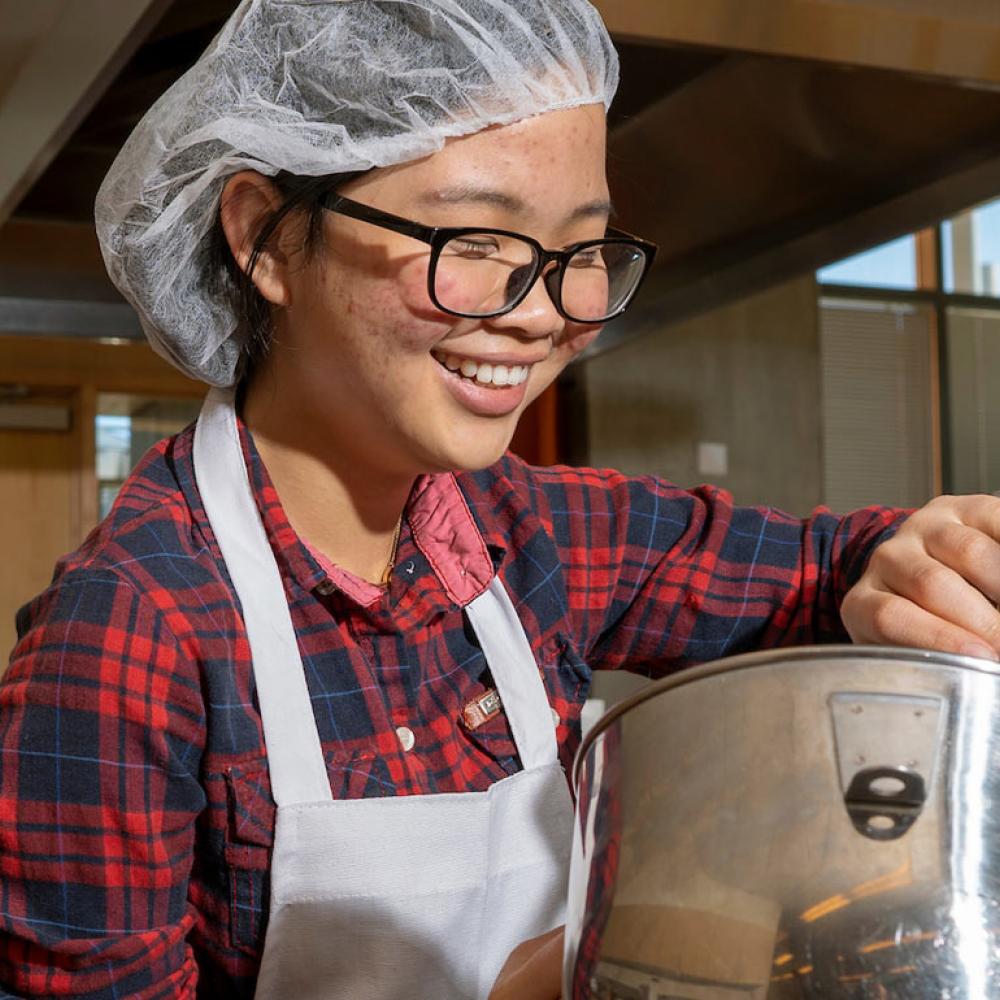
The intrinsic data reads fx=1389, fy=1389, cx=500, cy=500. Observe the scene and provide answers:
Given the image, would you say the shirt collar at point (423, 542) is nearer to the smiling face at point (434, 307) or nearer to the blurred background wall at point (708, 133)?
the smiling face at point (434, 307)

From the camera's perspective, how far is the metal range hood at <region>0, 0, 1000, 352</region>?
1.00 m

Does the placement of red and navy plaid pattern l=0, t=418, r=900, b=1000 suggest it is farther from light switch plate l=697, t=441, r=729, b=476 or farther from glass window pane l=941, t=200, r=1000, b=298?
glass window pane l=941, t=200, r=1000, b=298

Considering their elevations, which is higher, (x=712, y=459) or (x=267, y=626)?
(x=712, y=459)

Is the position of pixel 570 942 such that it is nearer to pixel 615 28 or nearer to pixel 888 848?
pixel 888 848

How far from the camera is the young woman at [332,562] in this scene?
25.8 inches

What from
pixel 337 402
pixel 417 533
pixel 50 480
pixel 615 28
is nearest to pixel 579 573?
pixel 417 533

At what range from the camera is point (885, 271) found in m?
5.00

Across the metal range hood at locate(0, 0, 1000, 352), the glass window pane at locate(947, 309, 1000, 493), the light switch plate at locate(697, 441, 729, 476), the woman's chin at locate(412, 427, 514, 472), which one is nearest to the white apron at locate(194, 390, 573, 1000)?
the woman's chin at locate(412, 427, 514, 472)

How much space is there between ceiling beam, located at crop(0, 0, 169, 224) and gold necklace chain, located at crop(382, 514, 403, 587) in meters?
0.37

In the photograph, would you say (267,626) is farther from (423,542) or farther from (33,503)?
(33,503)

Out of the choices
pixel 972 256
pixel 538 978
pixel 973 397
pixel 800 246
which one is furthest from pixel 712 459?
pixel 538 978

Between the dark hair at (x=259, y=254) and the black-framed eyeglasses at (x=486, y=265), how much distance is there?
0.03 ft

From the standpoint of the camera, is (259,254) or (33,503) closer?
(259,254)

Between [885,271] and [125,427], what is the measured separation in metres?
2.81
